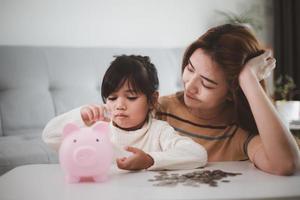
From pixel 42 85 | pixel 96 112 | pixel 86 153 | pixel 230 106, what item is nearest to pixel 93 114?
pixel 96 112

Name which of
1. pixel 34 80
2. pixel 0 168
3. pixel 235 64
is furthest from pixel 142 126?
pixel 34 80

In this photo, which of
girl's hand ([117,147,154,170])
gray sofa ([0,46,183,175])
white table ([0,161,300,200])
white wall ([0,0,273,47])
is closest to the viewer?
white table ([0,161,300,200])

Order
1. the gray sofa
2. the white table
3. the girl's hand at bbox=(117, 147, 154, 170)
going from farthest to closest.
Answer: the gray sofa
the girl's hand at bbox=(117, 147, 154, 170)
the white table

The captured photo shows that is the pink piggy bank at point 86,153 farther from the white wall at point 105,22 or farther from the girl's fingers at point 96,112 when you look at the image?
the white wall at point 105,22

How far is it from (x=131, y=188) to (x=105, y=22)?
1.05m

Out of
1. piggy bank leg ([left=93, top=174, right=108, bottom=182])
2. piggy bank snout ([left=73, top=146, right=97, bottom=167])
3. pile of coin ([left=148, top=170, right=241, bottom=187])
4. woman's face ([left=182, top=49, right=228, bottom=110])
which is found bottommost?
pile of coin ([left=148, top=170, right=241, bottom=187])

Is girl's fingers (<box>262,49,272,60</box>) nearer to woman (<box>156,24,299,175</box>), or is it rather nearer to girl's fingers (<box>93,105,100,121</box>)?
woman (<box>156,24,299,175</box>)

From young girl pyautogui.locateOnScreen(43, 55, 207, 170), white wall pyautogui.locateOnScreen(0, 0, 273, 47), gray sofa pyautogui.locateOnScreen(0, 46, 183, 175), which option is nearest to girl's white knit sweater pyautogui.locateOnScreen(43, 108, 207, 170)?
young girl pyautogui.locateOnScreen(43, 55, 207, 170)

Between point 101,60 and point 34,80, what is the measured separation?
7.4 inches

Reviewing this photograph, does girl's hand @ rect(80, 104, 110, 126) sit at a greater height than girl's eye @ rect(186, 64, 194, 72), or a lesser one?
lesser

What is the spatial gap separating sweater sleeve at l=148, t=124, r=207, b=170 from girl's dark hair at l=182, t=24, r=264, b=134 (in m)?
0.11

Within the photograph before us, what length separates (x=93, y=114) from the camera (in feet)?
2.39

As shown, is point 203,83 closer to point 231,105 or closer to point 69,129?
point 231,105

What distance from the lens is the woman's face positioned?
0.76 metres
